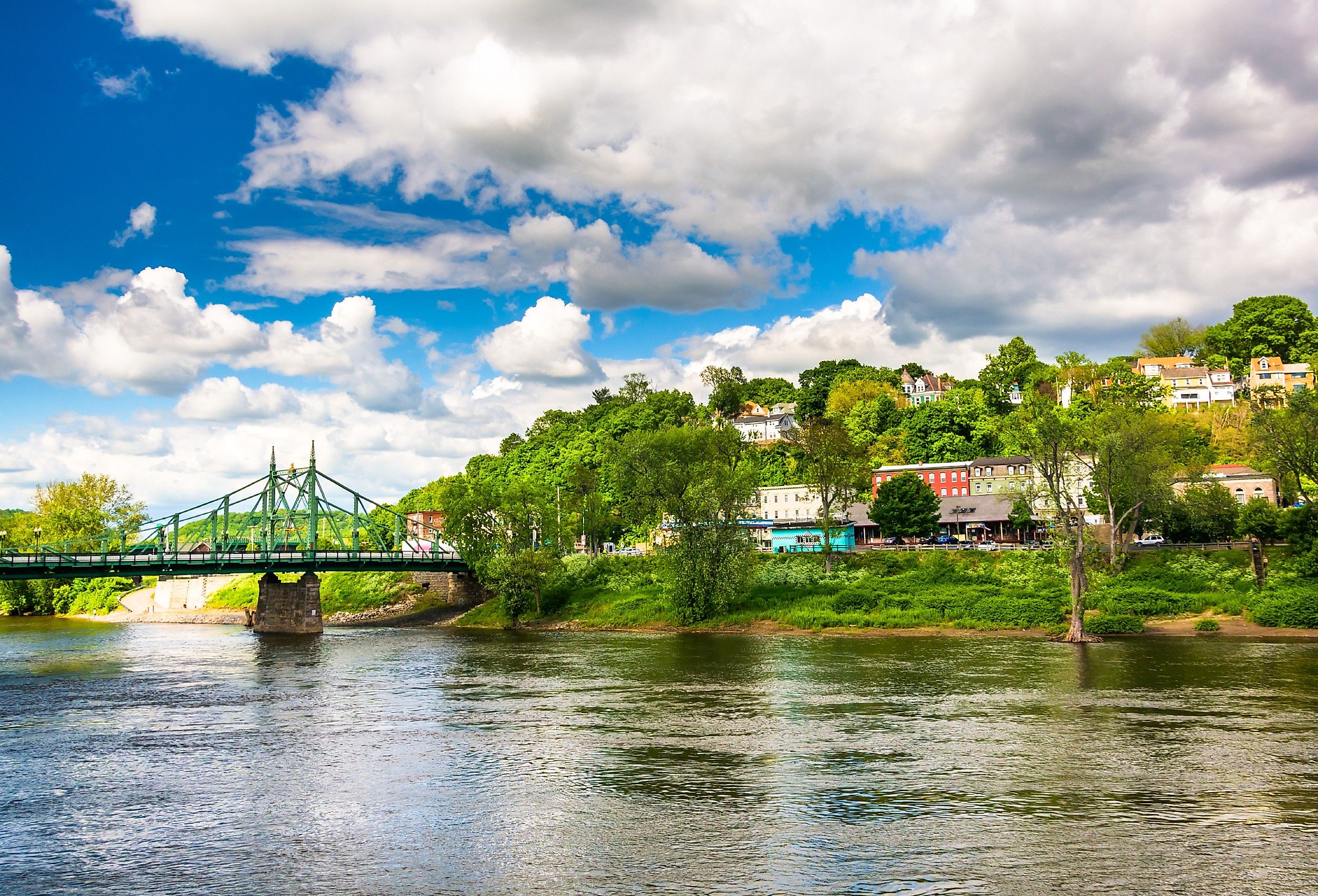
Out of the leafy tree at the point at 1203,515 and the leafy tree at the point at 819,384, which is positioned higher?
the leafy tree at the point at 819,384

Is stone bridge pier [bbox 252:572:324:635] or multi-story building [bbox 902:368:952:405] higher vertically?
multi-story building [bbox 902:368:952:405]

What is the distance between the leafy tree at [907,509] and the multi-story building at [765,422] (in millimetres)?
65948

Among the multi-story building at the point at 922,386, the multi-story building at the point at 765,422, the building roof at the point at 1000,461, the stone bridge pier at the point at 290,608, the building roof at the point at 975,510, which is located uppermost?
the multi-story building at the point at 922,386

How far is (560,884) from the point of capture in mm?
18406

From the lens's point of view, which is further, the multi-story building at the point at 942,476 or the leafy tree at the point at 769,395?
the leafy tree at the point at 769,395

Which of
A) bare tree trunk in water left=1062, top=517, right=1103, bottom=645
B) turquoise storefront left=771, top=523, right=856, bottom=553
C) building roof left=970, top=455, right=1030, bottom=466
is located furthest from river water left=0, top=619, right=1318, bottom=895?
building roof left=970, top=455, right=1030, bottom=466

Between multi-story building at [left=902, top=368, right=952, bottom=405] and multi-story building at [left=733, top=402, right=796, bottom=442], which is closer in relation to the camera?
multi-story building at [left=733, top=402, right=796, bottom=442]

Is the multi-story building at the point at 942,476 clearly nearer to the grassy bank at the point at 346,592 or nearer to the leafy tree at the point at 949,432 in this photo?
the leafy tree at the point at 949,432

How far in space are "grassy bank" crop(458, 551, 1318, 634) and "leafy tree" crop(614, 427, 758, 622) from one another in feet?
7.32

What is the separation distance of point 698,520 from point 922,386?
12387 cm

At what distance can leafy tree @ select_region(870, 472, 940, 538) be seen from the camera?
92.6 m

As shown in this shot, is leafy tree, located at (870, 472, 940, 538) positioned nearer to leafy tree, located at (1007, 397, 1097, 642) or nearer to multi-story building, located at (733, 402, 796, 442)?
leafy tree, located at (1007, 397, 1097, 642)

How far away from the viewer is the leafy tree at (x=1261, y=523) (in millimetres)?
68188

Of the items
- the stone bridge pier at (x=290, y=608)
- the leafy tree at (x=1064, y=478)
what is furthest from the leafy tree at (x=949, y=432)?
the stone bridge pier at (x=290, y=608)
